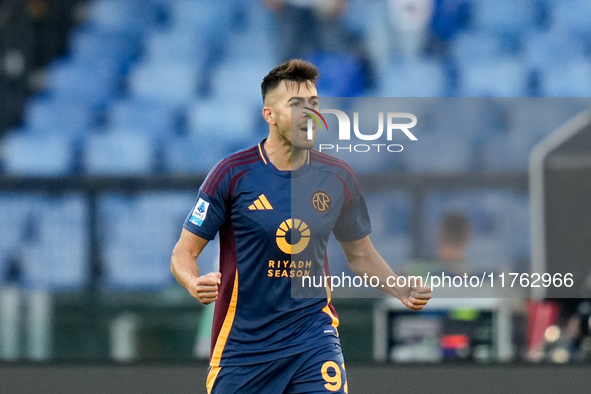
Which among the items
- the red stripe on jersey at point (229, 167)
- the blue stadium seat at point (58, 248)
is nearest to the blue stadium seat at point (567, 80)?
the red stripe on jersey at point (229, 167)

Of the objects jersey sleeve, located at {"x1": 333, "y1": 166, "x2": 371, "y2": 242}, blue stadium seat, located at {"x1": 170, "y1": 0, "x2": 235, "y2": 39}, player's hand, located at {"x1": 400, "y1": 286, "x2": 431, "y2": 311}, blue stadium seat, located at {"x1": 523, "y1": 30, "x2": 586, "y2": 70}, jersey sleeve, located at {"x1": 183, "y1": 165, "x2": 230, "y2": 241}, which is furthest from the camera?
blue stadium seat, located at {"x1": 170, "y1": 0, "x2": 235, "y2": 39}

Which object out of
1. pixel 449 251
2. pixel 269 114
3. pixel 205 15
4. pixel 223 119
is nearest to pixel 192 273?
pixel 269 114

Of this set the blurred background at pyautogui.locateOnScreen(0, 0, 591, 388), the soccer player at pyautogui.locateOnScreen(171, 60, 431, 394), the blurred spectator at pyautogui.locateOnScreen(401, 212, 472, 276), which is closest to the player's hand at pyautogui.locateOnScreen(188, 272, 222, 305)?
the soccer player at pyautogui.locateOnScreen(171, 60, 431, 394)

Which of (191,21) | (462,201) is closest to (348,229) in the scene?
(462,201)

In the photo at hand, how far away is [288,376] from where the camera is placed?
2756mm

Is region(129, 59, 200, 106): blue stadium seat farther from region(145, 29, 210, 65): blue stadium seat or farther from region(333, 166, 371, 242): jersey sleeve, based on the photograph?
region(333, 166, 371, 242): jersey sleeve

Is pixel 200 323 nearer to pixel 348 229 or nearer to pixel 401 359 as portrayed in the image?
pixel 401 359

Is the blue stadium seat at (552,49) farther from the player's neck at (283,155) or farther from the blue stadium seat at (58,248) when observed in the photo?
the blue stadium seat at (58,248)

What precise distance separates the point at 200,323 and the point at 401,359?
117cm

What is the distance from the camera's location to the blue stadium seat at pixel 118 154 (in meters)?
4.57

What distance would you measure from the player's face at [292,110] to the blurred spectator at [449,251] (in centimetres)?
161

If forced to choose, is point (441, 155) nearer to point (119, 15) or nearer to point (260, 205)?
point (260, 205)

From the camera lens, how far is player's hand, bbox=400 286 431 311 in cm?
271

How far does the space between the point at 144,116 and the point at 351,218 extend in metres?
2.13
